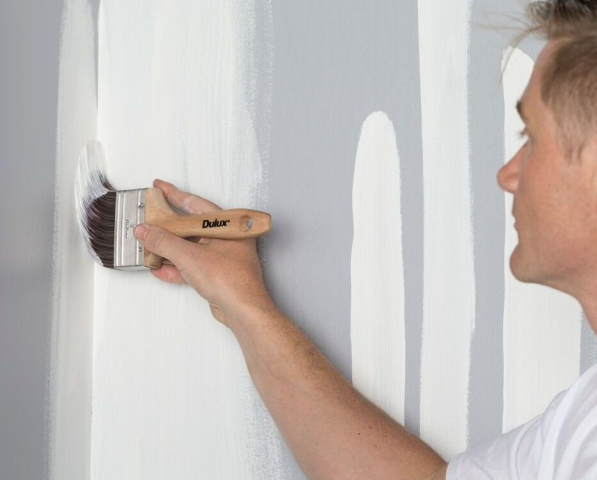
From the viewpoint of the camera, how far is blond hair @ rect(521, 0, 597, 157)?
1007 mm

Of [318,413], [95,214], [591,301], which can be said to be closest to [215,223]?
[95,214]

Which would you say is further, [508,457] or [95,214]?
[95,214]

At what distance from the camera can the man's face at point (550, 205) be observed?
1.03 meters

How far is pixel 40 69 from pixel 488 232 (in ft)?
2.46

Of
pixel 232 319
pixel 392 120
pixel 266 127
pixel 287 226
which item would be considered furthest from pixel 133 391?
pixel 392 120

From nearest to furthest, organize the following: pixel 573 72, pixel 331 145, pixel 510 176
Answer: pixel 573 72, pixel 510 176, pixel 331 145

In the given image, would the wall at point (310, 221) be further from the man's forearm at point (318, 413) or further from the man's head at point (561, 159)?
the man's head at point (561, 159)

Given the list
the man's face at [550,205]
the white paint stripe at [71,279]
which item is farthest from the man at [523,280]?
the white paint stripe at [71,279]

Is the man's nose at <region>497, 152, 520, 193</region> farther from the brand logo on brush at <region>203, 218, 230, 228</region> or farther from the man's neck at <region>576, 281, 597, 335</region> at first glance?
the brand logo on brush at <region>203, 218, 230, 228</region>

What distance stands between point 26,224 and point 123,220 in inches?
7.1

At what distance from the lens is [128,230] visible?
145cm

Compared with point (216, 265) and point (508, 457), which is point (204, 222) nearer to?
point (216, 265)

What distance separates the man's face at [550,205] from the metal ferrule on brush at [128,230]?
0.63 metres

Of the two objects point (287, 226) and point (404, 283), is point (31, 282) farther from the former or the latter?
point (404, 283)
